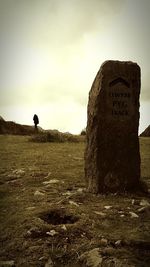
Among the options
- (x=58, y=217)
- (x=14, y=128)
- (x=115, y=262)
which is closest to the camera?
(x=115, y=262)

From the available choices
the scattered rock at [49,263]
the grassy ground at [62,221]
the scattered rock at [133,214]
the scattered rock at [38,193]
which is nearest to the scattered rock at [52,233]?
the grassy ground at [62,221]

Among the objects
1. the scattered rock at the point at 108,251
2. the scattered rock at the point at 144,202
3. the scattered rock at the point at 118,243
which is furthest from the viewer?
the scattered rock at the point at 144,202

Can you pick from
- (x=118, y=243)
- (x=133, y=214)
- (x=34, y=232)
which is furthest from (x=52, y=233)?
(x=133, y=214)

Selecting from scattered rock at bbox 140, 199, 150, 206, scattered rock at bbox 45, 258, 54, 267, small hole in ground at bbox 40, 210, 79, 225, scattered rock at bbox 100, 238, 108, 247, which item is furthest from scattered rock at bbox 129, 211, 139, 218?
scattered rock at bbox 45, 258, 54, 267

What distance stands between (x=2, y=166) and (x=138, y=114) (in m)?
3.57

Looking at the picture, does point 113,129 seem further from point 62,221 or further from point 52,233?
point 52,233

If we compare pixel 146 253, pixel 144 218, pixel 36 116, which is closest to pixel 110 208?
pixel 144 218

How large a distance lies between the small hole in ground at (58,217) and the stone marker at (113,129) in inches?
49.9

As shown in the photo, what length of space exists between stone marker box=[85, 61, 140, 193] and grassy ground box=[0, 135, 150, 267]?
1.09 feet

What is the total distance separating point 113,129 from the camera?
594cm

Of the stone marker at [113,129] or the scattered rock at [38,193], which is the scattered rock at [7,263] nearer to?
the scattered rock at [38,193]

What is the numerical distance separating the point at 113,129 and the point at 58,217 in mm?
1842

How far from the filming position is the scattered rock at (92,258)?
339 cm

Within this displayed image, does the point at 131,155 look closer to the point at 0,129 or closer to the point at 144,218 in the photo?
the point at 144,218
